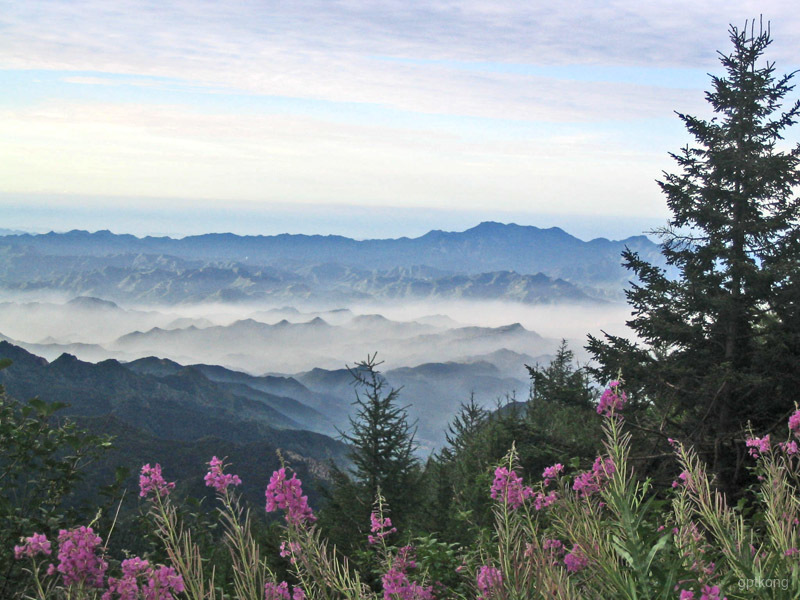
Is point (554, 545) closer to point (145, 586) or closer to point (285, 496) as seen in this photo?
point (285, 496)

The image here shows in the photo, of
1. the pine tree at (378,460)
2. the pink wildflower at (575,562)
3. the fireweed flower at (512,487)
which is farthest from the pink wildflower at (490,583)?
the pine tree at (378,460)

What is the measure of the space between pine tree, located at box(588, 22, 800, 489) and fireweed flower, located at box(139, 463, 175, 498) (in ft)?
34.4

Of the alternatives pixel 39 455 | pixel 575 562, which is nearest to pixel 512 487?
pixel 575 562

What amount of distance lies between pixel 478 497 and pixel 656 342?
7.28 metres

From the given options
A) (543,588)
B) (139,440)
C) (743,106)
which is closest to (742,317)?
(743,106)

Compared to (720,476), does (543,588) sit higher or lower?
higher

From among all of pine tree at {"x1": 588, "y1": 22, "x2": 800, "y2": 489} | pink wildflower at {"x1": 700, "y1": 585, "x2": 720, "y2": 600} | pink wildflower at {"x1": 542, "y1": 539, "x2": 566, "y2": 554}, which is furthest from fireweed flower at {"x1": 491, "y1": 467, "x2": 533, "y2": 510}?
pine tree at {"x1": 588, "y1": 22, "x2": 800, "y2": 489}

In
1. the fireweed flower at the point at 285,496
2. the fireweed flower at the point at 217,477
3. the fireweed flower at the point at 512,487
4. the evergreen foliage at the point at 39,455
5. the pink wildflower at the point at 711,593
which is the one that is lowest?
the evergreen foliage at the point at 39,455

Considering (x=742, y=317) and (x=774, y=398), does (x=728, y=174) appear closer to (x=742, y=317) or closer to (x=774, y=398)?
(x=742, y=317)

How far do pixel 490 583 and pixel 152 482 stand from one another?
2.13 metres

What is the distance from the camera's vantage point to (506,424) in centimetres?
1447

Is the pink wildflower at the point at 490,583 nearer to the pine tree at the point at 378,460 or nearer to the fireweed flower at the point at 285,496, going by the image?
the fireweed flower at the point at 285,496

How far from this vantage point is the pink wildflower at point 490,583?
223 cm

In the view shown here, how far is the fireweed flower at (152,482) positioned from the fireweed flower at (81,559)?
866mm
